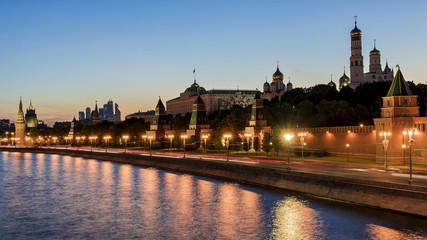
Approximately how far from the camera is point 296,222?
30578 mm

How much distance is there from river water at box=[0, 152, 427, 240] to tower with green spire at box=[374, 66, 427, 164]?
44.9 ft

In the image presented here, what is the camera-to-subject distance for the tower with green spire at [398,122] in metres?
49.0

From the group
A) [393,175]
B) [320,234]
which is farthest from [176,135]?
[320,234]

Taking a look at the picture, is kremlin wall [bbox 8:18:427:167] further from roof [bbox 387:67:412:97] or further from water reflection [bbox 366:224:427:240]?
water reflection [bbox 366:224:427:240]

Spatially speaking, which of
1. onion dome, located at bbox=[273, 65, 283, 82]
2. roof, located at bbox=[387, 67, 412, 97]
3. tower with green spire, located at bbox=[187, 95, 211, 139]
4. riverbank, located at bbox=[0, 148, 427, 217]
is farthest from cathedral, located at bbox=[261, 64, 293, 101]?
roof, located at bbox=[387, 67, 412, 97]

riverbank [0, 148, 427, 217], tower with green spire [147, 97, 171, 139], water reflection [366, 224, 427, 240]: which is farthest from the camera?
tower with green spire [147, 97, 171, 139]

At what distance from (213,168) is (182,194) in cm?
1239

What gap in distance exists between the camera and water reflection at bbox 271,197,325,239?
27717 millimetres

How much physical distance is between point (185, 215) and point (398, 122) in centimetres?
2518

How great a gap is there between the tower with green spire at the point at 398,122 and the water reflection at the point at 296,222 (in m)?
16.5

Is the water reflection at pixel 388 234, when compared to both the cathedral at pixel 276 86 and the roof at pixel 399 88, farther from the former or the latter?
the cathedral at pixel 276 86

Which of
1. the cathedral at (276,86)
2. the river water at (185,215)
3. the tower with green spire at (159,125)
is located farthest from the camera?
the cathedral at (276,86)

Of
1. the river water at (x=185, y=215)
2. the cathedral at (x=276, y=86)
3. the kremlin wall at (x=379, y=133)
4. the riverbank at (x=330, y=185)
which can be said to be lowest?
the river water at (x=185, y=215)

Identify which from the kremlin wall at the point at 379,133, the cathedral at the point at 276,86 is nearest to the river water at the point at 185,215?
the kremlin wall at the point at 379,133
